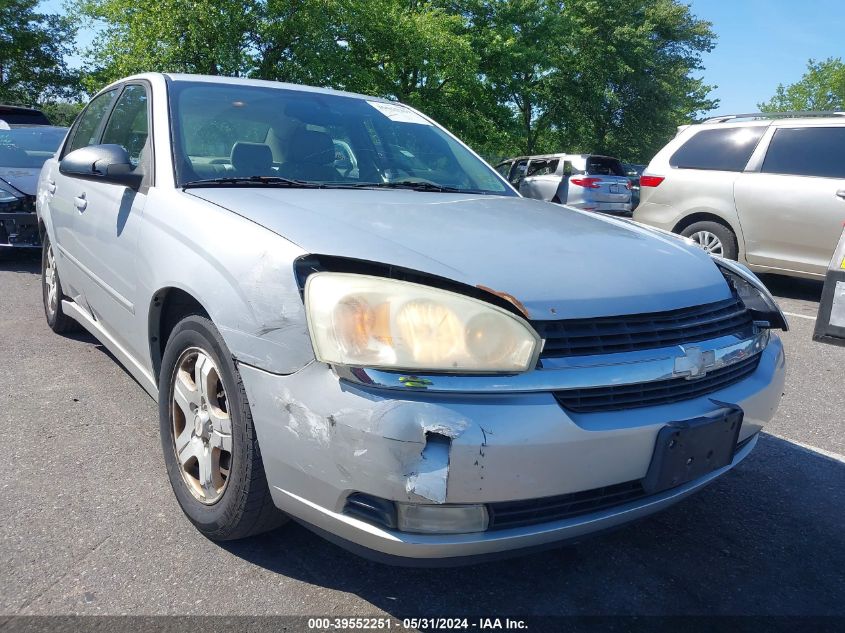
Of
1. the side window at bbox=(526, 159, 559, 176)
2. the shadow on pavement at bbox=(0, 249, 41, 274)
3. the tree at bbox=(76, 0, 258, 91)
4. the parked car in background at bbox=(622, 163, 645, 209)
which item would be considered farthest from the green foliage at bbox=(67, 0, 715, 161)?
the shadow on pavement at bbox=(0, 249, 41, 274)

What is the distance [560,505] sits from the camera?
1.80m

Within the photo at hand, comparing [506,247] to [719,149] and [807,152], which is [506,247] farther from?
[719,149]

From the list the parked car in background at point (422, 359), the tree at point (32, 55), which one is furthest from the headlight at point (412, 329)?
the tree at point (32, 55)

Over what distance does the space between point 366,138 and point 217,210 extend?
1202 mm

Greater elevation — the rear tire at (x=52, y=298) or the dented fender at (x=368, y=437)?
the dented fender at (x=368, y=437)

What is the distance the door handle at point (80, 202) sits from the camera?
332cm

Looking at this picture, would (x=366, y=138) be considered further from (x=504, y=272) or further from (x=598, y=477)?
(x=598, y=477)

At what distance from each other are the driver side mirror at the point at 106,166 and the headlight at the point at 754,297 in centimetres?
225

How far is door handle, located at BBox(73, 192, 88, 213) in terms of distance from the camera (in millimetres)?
3316

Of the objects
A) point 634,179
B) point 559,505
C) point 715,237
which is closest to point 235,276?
point 559,505

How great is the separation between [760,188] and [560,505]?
248 inches

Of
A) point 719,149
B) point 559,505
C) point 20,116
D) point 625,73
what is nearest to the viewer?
point 559,505

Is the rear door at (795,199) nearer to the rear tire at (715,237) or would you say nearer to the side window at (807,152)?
the side window at (807,152)

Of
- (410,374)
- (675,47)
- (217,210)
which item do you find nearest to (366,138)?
(217,210)
